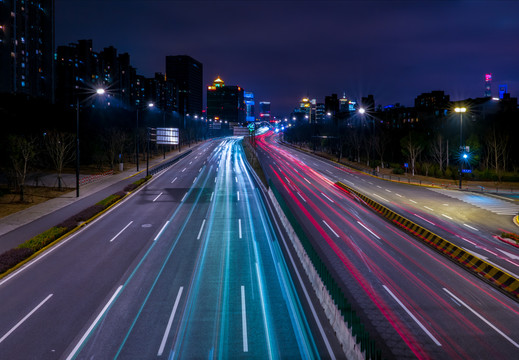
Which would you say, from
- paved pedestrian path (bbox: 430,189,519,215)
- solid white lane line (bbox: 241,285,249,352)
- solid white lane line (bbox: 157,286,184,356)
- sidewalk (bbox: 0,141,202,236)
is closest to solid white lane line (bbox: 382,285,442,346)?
solid white lane line (bbox: 241,285,249,352)

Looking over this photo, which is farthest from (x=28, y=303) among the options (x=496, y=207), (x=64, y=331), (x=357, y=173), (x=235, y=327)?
(x=357, y=173)

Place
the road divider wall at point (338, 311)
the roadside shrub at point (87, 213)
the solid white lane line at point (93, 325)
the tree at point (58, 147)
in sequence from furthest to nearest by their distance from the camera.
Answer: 1. the tree at point (58, 147)
2. the roadside shrub at point (87, 213)
3. the solid white lane line at point (93, 325)
4. the road divider wall at point (338, 311)

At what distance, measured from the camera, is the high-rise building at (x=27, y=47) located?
341 ft

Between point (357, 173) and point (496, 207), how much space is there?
87.9 ft

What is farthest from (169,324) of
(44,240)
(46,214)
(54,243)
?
(46,214)

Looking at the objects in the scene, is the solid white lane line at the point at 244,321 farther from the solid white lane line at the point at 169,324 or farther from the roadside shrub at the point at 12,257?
the roadside shrub at the point at 12,257

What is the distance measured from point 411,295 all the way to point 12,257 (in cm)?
1789

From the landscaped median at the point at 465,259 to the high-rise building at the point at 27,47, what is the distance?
113583 millimetres

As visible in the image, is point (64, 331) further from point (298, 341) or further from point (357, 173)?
point (357, 173)

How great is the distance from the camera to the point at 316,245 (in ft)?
70.1

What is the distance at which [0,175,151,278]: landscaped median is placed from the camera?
16891 millimetres

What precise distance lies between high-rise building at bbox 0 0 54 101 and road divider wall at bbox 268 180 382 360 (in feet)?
375

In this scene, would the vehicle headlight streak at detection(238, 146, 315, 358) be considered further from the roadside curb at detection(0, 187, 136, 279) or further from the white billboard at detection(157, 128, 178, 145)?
the white billboard at detection(157, 128, 178, 145)

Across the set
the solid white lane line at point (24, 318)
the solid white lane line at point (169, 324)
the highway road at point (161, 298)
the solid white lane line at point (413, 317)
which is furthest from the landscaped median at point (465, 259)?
the solid white lane line at point (24, 318)
